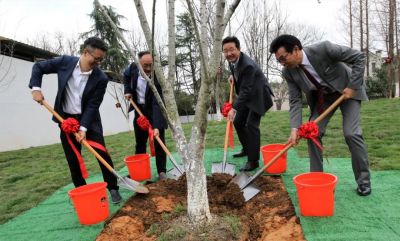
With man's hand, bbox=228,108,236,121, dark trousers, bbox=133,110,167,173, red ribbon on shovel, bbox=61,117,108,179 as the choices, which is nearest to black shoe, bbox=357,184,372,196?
man's hand, bbox=228,108,236,121

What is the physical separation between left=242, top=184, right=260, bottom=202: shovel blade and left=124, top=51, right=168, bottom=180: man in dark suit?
1.16m

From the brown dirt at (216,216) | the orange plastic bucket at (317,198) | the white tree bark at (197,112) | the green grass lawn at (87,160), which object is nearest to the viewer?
the white tree bark at (197,112)

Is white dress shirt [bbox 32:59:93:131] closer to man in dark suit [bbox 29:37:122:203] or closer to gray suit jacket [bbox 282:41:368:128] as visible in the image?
man in dark suit [bbox 29:37:122:203]

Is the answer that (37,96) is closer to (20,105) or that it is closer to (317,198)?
(317,198)

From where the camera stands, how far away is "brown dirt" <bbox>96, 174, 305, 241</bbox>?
8.52ft

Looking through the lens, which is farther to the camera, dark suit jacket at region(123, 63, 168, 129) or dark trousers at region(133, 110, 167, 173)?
dark trousers at region(133, 110, 167, 173)

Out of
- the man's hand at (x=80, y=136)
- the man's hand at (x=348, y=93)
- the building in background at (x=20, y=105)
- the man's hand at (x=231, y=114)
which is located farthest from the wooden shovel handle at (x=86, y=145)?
the building in background at (x=20, y=105)

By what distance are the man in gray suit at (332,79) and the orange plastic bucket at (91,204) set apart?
5.87ft

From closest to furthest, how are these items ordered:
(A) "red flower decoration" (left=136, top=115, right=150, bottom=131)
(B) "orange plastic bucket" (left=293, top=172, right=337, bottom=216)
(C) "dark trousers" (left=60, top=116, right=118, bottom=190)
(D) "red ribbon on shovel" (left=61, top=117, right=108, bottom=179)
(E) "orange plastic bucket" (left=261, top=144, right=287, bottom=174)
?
(B) "orange plastic bucket" (left=293, top=172, right=337, bottom=216) → (D) "red ribbon on shovel" (left=61, top=117, right=108, bottom=179) → (C) "dark trousers" (left=60, top=116, right=118, bottom=190) → (E) "orange plastic bucket" (left=261, top=144, right=287, bottom=174) → (A) "red flower decoration" (left=136, top=115, right=150, bottom=131)

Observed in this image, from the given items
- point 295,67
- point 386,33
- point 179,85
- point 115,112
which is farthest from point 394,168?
point 179,85

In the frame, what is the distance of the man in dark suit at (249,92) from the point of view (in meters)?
4.16

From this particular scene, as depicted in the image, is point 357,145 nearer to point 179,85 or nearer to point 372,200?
point 372,200

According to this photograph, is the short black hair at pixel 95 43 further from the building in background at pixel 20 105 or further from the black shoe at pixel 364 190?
the building in background at pixel 20 105

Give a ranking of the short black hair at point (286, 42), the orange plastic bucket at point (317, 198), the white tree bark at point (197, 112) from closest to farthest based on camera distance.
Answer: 1. the white tree bark at point (197, 112)
2. the orange plastic bucket at point (317, 198)
3. the short black hair at point (286, 42)
